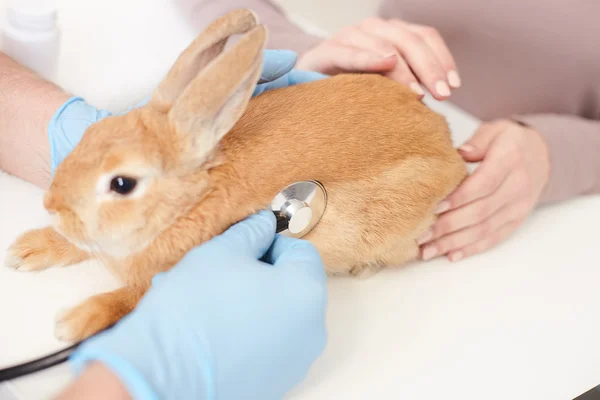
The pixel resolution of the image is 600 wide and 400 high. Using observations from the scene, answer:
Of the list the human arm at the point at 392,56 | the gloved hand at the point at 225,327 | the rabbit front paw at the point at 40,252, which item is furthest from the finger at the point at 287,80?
the rabbit front paw at the point at 40,252

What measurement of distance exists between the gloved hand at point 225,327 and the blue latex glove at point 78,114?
0.76 ft

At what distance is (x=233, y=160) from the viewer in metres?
0.66

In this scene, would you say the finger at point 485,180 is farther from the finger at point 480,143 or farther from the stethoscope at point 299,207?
the stethoscope at point 299,207

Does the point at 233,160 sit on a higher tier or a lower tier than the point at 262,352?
higher

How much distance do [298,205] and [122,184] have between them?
0.66 ft

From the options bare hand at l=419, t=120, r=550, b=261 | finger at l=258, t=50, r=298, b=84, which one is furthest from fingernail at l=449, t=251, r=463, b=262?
finger at l=258, t=50, r=298, b=84

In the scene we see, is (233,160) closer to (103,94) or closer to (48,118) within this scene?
(48,118)

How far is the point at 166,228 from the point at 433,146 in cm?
37

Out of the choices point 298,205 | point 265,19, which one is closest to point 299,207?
point 298,205

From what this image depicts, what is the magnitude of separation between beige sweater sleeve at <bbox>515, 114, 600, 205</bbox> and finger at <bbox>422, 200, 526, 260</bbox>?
0.35ft

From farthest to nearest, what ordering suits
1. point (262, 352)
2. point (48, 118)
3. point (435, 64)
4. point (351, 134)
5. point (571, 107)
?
point (571, 107), point (435, 64), point (48, 118), point (351, 134), point (262, 352)

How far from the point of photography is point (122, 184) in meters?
0.59

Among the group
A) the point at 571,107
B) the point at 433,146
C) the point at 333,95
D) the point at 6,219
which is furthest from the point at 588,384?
the point at 6,219

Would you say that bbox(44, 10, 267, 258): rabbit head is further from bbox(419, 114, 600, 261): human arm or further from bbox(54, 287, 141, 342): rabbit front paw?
bbox(419, 114, 600, 261): human arm
